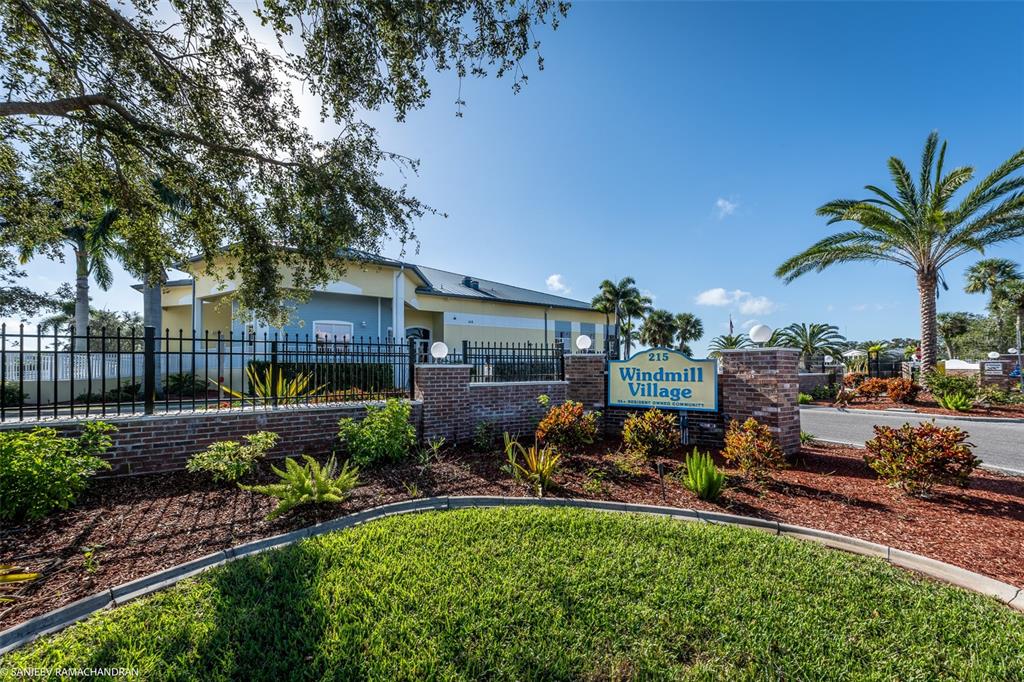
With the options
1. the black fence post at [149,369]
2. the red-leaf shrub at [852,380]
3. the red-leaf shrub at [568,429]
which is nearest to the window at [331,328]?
the black fence post at [149,369]

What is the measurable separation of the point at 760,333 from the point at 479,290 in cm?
1796

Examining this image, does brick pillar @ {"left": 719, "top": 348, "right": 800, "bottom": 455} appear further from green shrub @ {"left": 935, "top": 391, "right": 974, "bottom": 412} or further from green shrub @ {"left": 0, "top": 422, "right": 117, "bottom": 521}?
green shrub @ {"left": 935, "top": 391, "right": 974, "bottom": 412}

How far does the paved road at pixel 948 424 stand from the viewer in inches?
288

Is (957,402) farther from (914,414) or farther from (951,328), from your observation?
(951,328)

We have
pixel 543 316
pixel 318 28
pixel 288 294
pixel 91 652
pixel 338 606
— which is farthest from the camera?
pixel 543 316

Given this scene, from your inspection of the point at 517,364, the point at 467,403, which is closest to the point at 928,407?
the point at 517,364

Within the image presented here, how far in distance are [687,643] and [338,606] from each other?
2407mm

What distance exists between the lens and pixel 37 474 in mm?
4035

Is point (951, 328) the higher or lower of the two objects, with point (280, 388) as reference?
higher

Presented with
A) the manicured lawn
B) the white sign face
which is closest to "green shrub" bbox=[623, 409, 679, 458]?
the manicured lawn

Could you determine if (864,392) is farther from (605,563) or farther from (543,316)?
(605,563)

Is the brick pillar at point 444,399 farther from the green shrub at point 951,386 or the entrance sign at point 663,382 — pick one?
the green shrub at point 951,386

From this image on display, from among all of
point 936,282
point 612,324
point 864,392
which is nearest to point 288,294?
point 864,392

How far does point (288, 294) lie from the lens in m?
8.86
